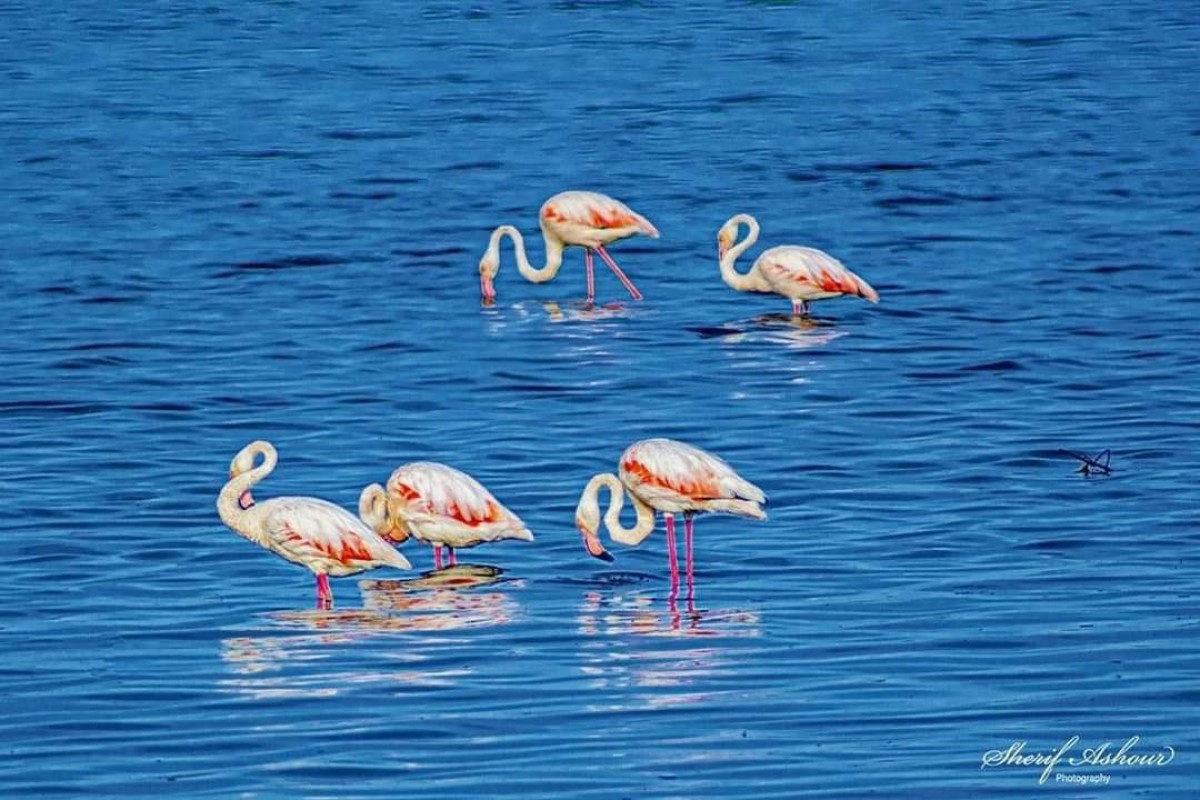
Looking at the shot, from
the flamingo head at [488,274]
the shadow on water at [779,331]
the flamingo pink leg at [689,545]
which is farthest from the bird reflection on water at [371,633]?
the flamingo head at [488,274]

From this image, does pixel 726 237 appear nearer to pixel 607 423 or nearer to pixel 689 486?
pixel 607 423

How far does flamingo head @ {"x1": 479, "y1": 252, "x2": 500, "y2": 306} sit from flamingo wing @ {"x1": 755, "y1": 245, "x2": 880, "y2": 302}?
233 centimetres

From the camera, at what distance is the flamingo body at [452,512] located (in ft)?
40.9

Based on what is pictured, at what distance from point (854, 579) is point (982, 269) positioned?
9.84m

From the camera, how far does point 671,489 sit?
12.6m

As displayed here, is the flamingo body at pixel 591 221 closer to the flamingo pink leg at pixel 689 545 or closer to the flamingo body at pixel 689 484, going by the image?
the flamingo pink leg at pixel 689 545

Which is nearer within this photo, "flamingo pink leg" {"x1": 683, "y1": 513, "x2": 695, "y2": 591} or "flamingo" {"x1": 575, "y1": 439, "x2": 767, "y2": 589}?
"flamingo pink leg" {"x1": 683, "y1": 513, "x2": 695, "y2": 591}

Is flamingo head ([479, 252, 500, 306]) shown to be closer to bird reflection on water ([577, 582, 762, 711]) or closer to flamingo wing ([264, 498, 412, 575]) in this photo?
flamingo wing ([264, 498, 412, 575])

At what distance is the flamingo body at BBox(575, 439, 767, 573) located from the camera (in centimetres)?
1254

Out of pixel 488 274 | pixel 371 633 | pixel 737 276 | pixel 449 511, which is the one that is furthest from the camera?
pixel 488 274

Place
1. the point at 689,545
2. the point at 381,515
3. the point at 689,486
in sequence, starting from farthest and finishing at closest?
the point at 381,515, the point at 689,486, the point at 689,545

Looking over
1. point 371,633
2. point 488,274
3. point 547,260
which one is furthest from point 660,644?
point 547,260

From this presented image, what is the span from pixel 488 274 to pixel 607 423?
16.1 ft

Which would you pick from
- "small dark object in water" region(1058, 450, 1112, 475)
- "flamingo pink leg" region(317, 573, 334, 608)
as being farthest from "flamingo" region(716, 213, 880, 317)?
"flamingo pink leg" region(317, 573, 334, 608)
